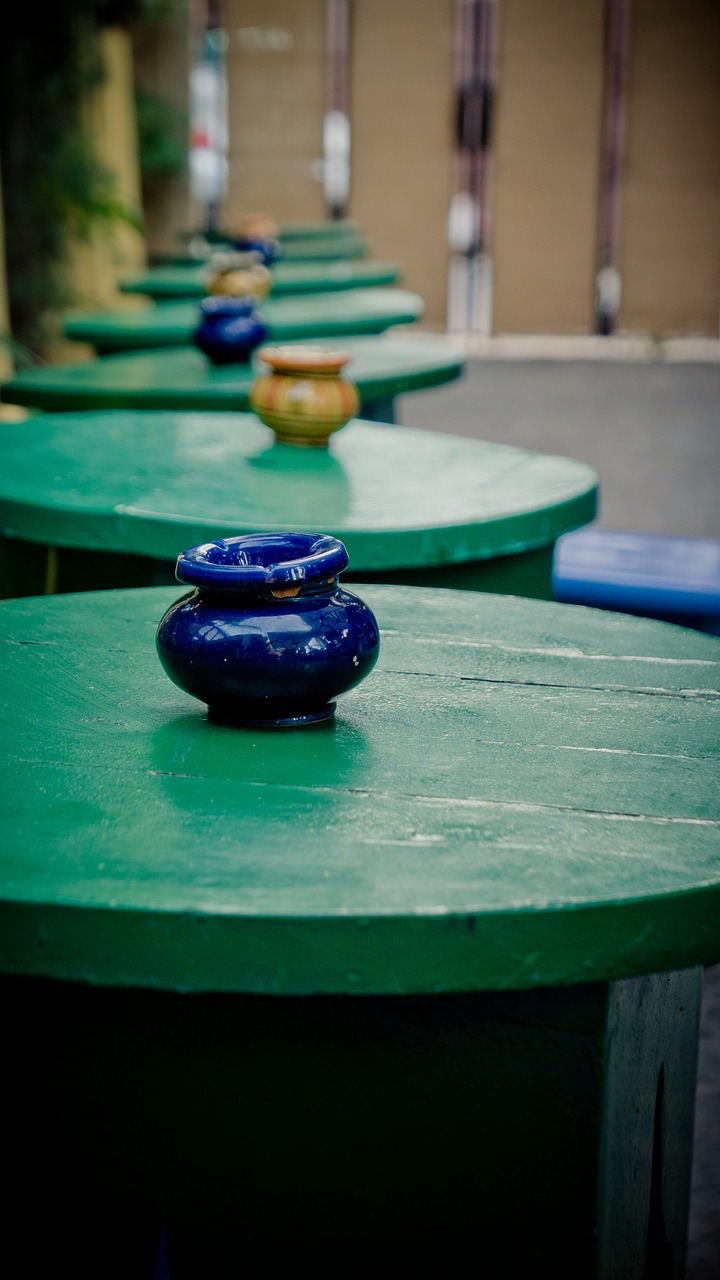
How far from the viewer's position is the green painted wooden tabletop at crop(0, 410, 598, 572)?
1.61 metres

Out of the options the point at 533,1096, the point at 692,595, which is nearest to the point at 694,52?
the point at 692,595

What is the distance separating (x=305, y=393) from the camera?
1.99 m

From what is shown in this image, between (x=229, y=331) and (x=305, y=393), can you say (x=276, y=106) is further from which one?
(x=305, y=393)

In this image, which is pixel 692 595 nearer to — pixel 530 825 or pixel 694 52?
pixel 530 825

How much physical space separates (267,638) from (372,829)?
18 centimetres

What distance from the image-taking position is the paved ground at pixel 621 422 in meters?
5.14

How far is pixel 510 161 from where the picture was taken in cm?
1039

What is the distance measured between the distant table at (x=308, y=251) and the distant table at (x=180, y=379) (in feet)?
8.90

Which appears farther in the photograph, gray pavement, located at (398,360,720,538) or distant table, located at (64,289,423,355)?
gray pavement, located at (398,360,720,538)

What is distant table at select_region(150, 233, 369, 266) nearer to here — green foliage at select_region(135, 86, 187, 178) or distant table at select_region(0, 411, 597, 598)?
green foliage at select_region(135, 86, 187, 178)

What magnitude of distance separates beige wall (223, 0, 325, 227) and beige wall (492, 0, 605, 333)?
1.34 m

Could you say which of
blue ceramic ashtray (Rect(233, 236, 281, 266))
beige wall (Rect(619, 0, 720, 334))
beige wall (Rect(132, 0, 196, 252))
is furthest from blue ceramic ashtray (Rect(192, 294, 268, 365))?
beige wall (Rect(619, 0, 720, 334))

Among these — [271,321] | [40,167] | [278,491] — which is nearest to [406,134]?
[40,167]

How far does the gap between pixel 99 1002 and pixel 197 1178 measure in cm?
15
